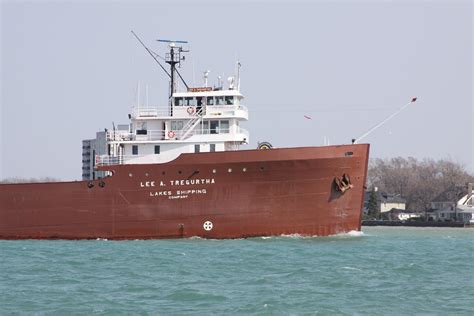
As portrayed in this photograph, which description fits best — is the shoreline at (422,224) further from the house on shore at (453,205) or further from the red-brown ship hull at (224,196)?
the red-brown ship hull at (224,196)

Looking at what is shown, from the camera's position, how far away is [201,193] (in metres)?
32.3

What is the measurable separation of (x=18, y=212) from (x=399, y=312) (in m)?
20.5

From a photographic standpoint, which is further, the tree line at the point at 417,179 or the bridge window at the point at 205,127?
the tree line at the point at 417,179

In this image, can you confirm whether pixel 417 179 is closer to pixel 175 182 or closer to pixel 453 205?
pixel 453 205

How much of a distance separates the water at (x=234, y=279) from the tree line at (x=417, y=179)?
2564 inches

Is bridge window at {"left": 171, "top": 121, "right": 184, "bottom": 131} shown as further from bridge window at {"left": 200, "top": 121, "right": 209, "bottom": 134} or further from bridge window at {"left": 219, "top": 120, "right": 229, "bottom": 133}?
bridge window at {"left": 219, "top": 120, "right": 229, "bottom": 133}

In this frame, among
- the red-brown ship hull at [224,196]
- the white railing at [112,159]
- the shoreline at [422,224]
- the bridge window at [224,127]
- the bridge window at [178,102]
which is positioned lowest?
the shoreline at [422,224]

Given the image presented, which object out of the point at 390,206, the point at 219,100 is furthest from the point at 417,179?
the point at 219,100

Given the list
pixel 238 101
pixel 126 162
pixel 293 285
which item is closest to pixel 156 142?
pixel 126 162

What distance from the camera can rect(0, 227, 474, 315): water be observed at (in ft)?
57.7

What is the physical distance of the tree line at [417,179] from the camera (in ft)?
313

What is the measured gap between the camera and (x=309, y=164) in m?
31.8

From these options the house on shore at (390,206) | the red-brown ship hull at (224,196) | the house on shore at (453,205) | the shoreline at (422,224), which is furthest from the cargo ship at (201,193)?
the house on shore at (390,206)

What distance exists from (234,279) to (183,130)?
14583 millimetres
